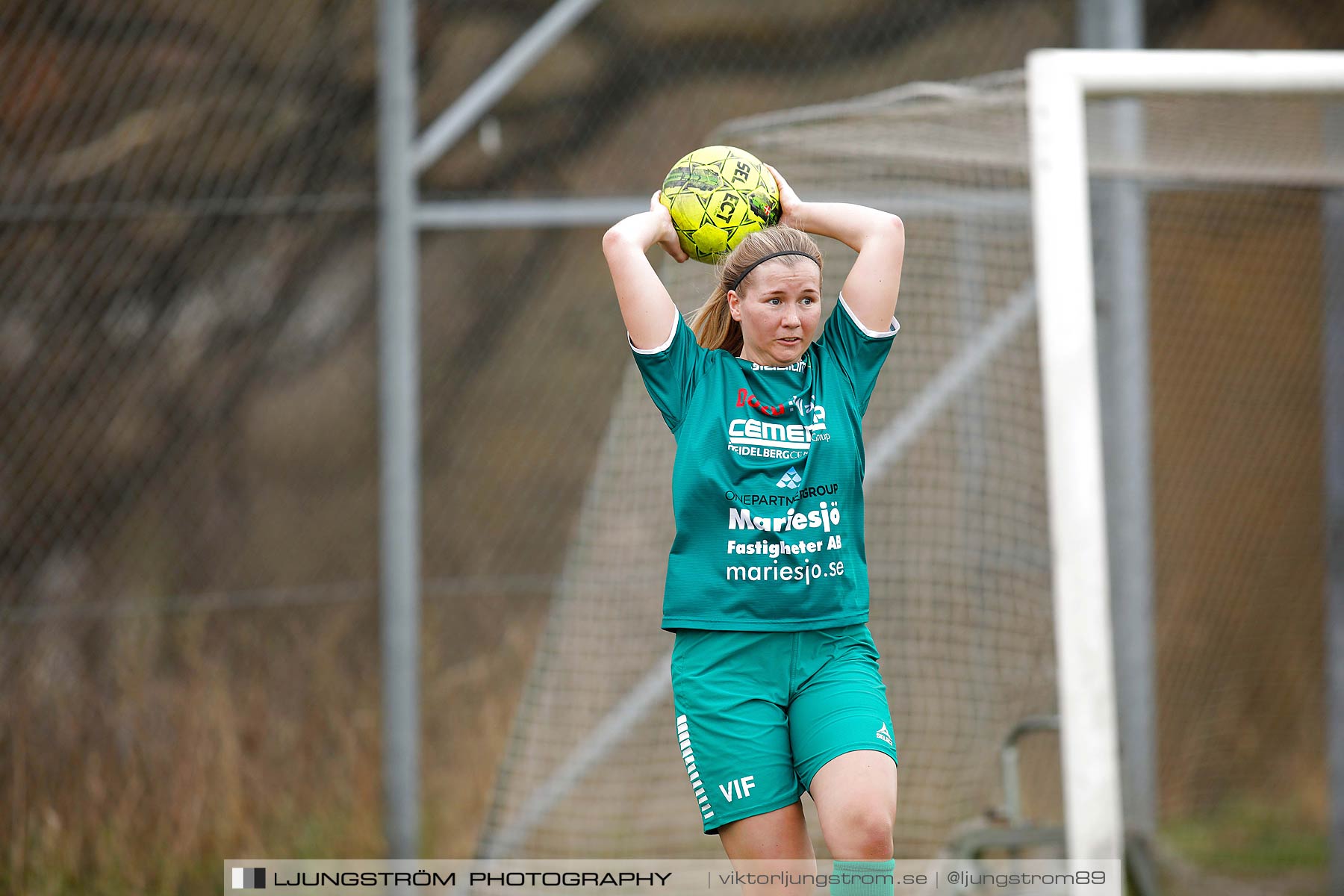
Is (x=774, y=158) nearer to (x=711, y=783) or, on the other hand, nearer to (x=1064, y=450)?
(x=1064, y=450)

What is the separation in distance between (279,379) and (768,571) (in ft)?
11.8

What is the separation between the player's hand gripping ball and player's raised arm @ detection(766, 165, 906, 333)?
70 mm

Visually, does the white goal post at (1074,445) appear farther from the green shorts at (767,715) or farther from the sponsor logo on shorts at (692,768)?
the sponsor logo on shorts at (692,768)

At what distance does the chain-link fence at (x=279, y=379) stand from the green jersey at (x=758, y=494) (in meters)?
2.78

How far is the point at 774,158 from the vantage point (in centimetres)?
421

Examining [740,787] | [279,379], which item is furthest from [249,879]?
[740,787]

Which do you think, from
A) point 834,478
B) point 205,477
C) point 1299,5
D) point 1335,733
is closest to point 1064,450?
point 834,478

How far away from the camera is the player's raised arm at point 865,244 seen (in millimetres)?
2594

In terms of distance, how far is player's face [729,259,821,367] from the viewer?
2.47m

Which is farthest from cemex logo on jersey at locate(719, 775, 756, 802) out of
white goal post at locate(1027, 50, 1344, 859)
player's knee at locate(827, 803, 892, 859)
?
white goal post at locate(1027, 50, 1344, 859)

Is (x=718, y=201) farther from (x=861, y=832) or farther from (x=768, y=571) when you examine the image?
(x=861, y=832)

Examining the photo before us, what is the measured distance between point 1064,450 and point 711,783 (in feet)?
3.19

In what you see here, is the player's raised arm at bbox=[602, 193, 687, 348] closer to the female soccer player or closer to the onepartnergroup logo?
the female soccer player

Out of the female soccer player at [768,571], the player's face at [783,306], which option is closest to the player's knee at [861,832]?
the female soccer player at [768,571]
